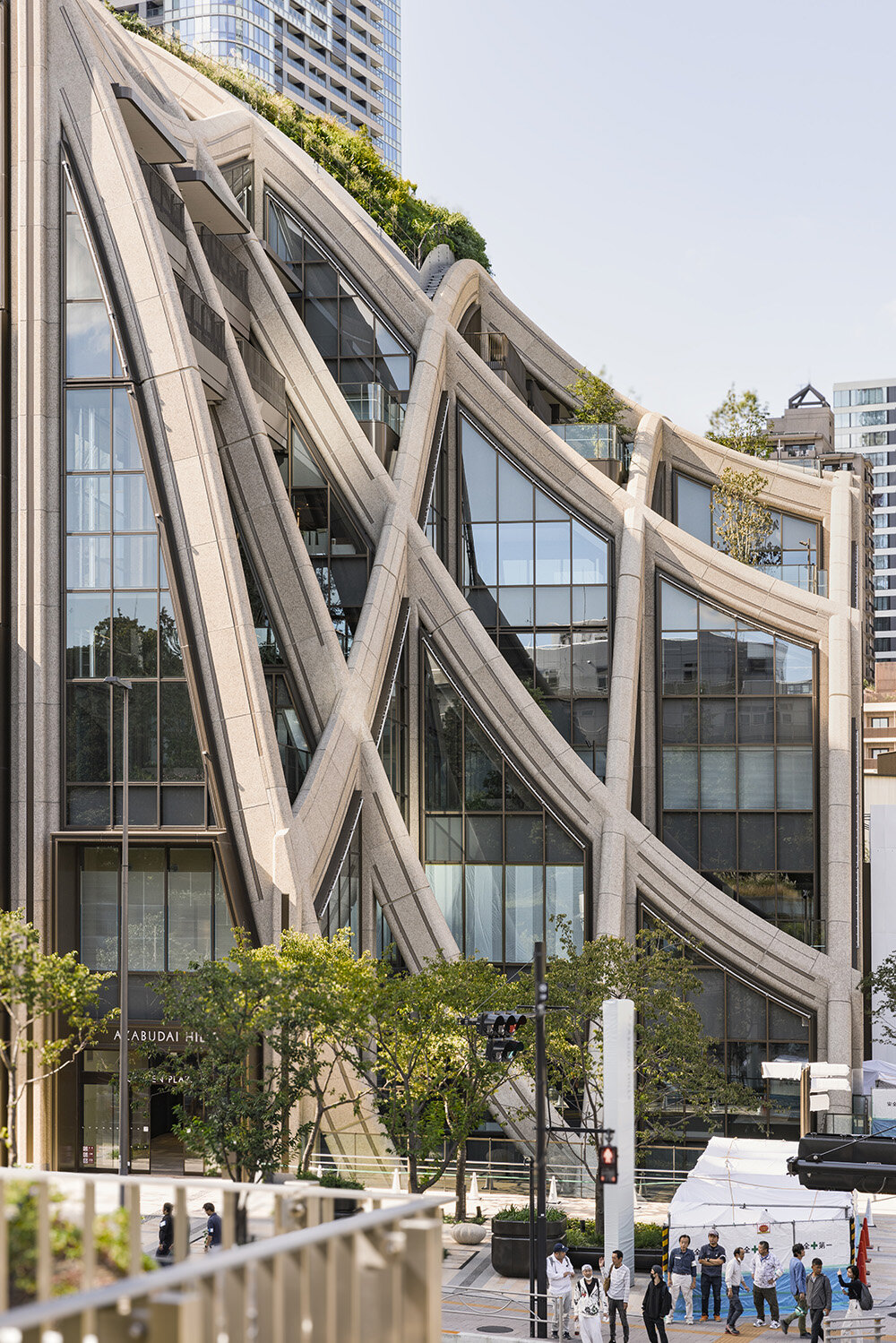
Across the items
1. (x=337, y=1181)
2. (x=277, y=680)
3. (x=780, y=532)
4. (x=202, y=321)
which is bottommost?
(x=337, y=1181)

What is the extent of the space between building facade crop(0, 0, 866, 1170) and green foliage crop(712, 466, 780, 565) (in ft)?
3.03

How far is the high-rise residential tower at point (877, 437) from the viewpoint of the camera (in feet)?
526

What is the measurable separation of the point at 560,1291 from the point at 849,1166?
6486 mm

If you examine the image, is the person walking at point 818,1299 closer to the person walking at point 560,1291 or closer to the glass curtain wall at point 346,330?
the person walking at point 560,1291

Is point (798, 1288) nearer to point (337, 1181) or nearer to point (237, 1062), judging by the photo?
point (337, 1181)

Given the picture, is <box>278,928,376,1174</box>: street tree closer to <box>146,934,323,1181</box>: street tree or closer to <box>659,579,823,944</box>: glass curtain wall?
<box>146,934,323,1181</box>: street tree

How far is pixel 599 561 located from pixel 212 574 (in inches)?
697

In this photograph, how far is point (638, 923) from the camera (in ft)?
137

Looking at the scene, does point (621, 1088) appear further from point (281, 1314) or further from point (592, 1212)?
point (281, 1314)

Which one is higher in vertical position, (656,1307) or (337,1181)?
(656,1307)

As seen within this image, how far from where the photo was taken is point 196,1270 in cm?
834

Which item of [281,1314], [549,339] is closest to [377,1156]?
[281,1314]

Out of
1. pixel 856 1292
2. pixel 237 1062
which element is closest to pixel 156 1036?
pixel 237 1062

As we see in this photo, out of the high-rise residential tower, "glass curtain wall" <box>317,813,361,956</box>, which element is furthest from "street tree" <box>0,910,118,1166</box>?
the high-rise residential tower
